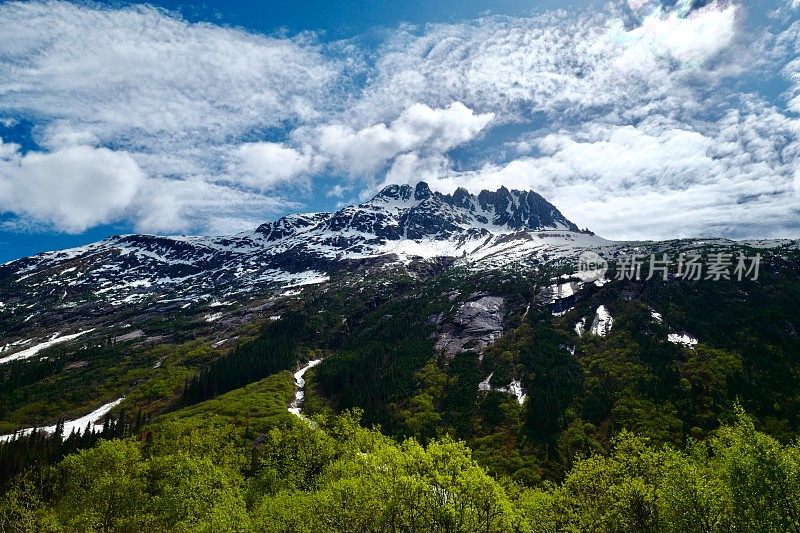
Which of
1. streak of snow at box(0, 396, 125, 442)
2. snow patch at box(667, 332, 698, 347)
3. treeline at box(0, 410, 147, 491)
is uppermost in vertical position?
snow patch at box(667, 332, 698, 347)

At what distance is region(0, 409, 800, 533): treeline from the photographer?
40.3 metres

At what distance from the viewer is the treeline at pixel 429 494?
40281 mm

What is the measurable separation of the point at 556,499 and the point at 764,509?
21.5 meters

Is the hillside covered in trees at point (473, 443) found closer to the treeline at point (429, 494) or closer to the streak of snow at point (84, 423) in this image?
the treeline at point (429, 494)

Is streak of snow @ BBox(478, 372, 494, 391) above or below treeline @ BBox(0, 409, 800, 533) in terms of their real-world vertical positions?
below

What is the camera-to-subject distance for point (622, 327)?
192 metres

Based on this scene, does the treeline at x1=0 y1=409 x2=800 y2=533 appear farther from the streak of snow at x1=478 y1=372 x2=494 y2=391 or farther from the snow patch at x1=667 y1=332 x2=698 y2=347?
the snow patch at x1=667 y1=332 x2=698 y2=347

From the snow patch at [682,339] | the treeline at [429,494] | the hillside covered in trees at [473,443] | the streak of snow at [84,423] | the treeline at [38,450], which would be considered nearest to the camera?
the treeline at [429,494]

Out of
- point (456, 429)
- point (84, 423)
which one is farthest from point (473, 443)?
point (84, 423)

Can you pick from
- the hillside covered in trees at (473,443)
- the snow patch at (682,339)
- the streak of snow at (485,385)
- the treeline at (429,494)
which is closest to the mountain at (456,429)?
the treeline at (429,494)

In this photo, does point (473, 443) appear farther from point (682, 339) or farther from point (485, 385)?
point (682, 339)

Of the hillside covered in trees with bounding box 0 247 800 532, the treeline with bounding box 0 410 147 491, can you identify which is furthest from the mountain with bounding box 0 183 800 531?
the treeline with bounding box 0 410 147 491

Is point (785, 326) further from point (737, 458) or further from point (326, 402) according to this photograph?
point (326, 402)

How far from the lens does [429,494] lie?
39.8 m
